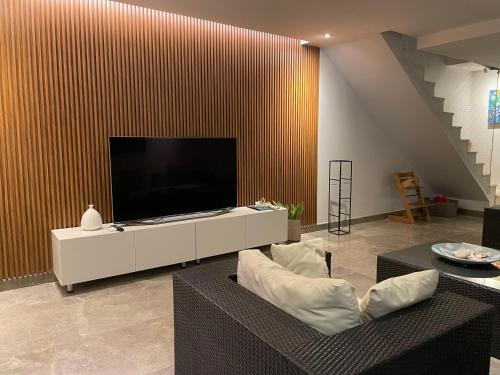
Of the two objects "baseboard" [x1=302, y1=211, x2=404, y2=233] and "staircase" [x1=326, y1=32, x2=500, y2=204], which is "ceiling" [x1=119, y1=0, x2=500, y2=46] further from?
"baseboard" [x1=302, y1=211, x2=404, y2=233]

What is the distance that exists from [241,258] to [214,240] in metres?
2.37

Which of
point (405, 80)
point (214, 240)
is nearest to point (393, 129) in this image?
point (405, 80)

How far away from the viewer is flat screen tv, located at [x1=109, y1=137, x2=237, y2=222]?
152 inches

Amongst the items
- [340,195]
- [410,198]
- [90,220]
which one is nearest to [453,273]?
[90,220]

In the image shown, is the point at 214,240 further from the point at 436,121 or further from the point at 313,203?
the point at 436,121

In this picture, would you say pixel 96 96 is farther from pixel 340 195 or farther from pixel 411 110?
pixel 411 110

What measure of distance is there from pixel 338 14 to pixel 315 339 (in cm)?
356

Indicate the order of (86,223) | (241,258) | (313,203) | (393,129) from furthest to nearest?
(393,129) → (313,203) → (86,223) → (241,258)

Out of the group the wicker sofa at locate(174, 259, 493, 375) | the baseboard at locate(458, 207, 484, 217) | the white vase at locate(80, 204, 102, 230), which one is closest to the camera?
the wicker sofa at locate(174, 259, 493, 375)

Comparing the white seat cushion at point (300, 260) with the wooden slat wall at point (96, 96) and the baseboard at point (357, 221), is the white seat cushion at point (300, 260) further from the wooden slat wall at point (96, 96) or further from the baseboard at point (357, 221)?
the baseboard at point (357, 221)

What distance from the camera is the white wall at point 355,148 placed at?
583 centimetres

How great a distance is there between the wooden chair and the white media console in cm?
268

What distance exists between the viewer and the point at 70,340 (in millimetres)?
2734

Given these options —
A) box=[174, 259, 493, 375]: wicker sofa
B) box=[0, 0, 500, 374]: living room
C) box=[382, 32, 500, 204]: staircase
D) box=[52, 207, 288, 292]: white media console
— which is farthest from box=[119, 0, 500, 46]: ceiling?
box=[174, 259, 493, 375]: wicker sofa
